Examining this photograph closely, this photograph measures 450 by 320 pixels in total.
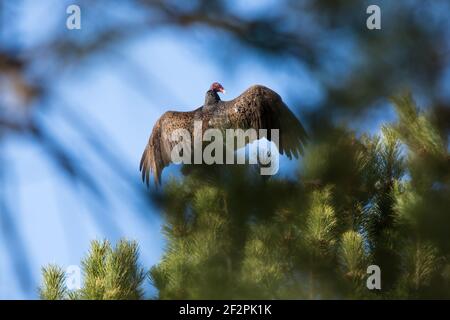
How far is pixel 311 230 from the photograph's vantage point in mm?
2818

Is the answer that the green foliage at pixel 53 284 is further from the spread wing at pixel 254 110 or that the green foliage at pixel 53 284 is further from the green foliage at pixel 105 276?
the spread wing at pixel 254 110

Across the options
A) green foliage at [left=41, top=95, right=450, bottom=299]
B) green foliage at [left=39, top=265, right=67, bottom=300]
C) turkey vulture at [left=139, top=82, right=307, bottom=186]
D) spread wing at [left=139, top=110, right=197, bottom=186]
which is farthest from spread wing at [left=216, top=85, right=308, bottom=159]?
green foliage at [left=39, top=265, right=67, bottom=300]

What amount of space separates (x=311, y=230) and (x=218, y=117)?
2783mm

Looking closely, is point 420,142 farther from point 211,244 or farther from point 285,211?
point 211,244

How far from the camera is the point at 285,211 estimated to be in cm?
251

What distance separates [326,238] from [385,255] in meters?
0.34

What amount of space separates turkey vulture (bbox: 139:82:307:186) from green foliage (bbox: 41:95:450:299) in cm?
207

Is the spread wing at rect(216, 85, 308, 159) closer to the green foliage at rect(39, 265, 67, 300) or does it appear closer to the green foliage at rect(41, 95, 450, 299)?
the green foliage at rect(41, 95, 450, 299)

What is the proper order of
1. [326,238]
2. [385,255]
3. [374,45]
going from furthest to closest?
[385,255], [326,238], [374,45]

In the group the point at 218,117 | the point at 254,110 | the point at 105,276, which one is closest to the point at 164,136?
the point at 218,117

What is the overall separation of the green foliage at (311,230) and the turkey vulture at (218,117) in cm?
207

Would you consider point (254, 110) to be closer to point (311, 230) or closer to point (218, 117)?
point (218, 117)

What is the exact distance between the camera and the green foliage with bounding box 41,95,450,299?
2.37 m

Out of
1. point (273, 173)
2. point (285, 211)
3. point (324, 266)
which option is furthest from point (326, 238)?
point (273, 173)
